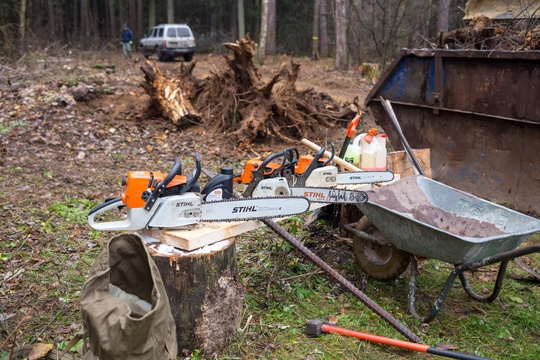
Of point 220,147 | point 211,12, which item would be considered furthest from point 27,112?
point 211,12

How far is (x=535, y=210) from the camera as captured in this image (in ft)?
18.7

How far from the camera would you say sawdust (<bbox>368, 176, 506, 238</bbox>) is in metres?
4.27

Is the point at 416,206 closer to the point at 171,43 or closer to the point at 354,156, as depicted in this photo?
the point at 354,156

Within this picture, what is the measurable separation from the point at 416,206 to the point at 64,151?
6087mm

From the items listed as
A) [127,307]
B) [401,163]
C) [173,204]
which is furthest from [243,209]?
[401,163]

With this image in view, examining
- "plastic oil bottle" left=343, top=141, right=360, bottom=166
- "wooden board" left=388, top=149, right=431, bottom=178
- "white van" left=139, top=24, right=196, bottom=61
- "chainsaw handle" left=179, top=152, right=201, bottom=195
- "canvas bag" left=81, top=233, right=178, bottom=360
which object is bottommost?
"canvas bag" left=81, top=233, right=178, bottom=360

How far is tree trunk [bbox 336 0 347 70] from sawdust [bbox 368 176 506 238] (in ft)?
52.2

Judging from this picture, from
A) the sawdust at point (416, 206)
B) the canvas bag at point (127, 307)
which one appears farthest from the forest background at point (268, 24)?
the canvas bag at point (127, 307)

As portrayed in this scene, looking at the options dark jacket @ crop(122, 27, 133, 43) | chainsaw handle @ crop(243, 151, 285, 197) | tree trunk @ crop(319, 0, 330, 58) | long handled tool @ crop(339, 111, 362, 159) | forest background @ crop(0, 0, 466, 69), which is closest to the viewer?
chainsaw handle @ crop(243, 151, 285, 197)

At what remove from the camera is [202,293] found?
3.29m

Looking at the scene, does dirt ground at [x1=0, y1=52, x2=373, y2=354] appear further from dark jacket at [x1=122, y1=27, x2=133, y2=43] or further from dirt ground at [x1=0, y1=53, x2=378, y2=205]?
dark jacket at [x1=122, y1=27, x2=133, y2=43]

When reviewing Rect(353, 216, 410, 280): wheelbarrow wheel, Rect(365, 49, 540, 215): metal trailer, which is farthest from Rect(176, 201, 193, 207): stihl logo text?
Rect(365, 49, 540, 215): metal trailer

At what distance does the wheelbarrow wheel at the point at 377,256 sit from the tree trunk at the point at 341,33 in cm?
1604

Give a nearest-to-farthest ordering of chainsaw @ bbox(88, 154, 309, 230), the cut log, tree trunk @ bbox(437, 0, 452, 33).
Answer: chainsaw @ bbox(88, 154, 309, 230)
the cut log
tree trunk @ bbox(437, 0, 452, 33)
